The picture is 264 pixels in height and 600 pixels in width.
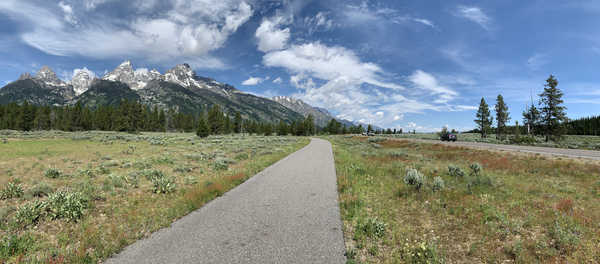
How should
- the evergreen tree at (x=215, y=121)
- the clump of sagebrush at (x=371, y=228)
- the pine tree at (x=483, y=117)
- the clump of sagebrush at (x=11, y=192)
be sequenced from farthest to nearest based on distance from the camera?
the evergreen tree at (x=215, y=121), the pine tree at (x=483, y=117), the clump of sagebrush at (x=11, y=192), the clump of sagebrush at (x=371, y=228)

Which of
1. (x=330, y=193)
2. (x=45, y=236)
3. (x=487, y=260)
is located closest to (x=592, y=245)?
(x=487, y=260)

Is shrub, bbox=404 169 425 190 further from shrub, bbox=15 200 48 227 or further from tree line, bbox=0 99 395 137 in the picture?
tree line, bbox=0 99 395 137

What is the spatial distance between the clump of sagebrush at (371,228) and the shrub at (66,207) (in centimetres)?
819

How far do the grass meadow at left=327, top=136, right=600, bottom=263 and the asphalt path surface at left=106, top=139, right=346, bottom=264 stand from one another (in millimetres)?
649

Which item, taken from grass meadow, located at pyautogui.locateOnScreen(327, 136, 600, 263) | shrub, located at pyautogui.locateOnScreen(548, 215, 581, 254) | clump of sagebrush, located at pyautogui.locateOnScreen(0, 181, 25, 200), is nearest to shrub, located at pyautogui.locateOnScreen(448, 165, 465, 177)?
grass meadow, located at pyautogui.locateOnScreen(327, 136, 600, 263)

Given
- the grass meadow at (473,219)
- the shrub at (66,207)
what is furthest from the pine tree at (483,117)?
the shrub at (66,207)

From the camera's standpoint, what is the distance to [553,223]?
6.20 metres

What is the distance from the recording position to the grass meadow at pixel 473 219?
4.94 m

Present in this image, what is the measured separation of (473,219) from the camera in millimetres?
6832

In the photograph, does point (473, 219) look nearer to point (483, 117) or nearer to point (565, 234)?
point (565, 234)

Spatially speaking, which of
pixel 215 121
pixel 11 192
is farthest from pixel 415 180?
pixel 215 121

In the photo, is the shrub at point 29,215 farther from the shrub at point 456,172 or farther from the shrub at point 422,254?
the shrub at point 456,172

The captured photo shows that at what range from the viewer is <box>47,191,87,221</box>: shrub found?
259 inches

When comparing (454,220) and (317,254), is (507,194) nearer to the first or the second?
(454,220)
